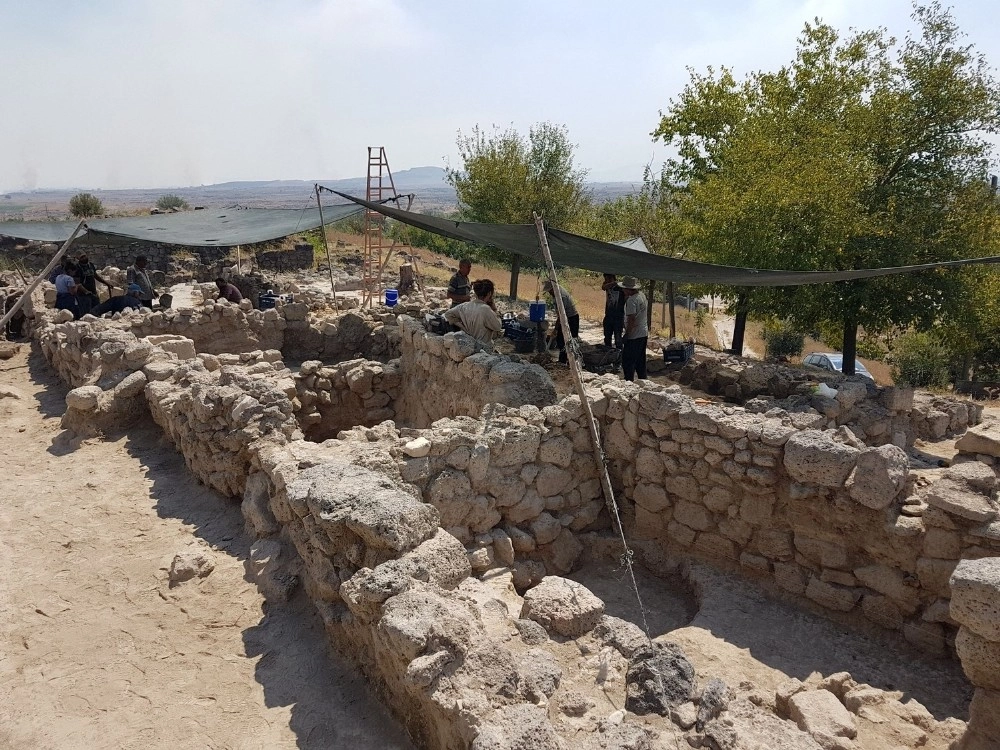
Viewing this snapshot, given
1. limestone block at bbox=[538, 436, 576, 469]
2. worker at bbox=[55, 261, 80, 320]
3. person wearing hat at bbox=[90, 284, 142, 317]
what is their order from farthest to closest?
worker at bbox=[55, 261, 80, 320] → person wearing hat at bbox=[90, 284, 142, 317] → limestone block at bbox=[538, 436, 576, 469]

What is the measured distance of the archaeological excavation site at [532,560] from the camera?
339 cm

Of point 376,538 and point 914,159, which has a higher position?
point 914,159

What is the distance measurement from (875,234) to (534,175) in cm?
1309

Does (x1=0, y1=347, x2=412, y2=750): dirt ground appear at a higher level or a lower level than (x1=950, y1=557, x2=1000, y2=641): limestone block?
lower

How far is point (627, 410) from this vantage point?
623 centimetres

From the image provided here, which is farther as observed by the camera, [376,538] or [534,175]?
[534,175]

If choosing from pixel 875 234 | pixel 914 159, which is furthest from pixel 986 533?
pixel 914 159

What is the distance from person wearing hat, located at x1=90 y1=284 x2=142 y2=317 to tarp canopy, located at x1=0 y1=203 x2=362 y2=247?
47.3 inches

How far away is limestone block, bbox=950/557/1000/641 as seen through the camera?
3.27 meters

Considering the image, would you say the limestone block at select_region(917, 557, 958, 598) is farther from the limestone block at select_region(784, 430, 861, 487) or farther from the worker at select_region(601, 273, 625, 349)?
the worker at select_region(601, 273, 625, 349)

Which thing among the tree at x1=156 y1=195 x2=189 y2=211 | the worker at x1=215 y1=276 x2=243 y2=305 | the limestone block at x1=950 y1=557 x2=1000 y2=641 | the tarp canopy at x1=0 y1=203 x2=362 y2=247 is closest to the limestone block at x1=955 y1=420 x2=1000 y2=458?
the limestone block at x1=950 y1=557 x2=1000 y2=641

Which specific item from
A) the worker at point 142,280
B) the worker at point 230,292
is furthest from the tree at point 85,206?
the worker at point 230,292

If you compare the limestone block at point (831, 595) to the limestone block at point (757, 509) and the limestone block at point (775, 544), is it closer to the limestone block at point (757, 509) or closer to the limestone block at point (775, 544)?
the limestone block at point (775, 544)

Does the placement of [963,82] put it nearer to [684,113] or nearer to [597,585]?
[684,113]
